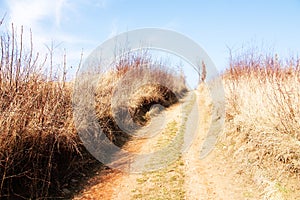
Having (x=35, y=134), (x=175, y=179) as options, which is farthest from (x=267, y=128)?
(x=35, y=134)

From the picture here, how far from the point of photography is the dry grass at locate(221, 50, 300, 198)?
3.53m

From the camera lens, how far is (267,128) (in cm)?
409

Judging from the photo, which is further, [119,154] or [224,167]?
[119,154]

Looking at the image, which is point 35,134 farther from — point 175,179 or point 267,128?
point 267,128

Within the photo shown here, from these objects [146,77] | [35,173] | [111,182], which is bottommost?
[111,182]

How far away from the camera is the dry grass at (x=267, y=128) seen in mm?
3534

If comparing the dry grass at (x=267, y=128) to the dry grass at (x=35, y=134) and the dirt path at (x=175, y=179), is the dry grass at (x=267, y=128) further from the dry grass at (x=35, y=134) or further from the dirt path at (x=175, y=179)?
the dry grass at (x=35, y=134)

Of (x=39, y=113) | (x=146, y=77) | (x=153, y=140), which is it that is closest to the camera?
(x=39, y=113)

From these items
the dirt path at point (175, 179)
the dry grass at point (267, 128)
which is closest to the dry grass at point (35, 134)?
the dirt path at point (175, 179)

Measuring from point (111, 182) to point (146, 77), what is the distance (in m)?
6.10

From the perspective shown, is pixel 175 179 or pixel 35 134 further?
pixel 175 179

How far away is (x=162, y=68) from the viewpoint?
12.3 meters

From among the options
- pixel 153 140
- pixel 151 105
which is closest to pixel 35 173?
pixel 153 140

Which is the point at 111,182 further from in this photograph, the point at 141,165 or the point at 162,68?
the point at 162,68
